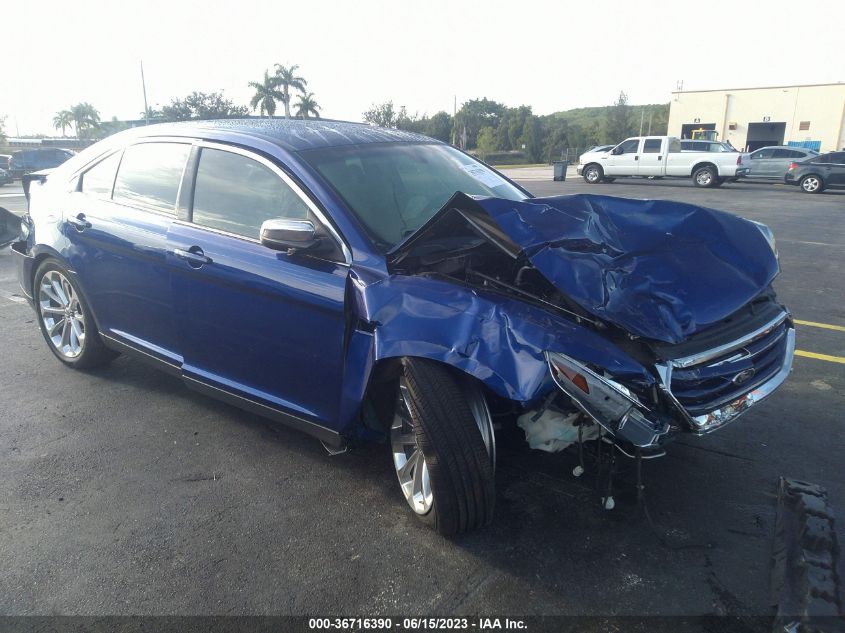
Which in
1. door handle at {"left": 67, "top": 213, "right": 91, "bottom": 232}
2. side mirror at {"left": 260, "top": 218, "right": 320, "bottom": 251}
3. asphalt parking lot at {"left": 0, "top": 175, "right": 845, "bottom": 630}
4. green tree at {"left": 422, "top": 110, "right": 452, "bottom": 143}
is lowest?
asphalt parking lot at {"left": 0, "top": 175, "right": 845, "bottom": 630}

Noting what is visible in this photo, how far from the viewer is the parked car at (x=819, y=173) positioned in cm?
2152

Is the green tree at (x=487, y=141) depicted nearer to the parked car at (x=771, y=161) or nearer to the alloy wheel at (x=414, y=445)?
the parked car at (x=771, y=161)

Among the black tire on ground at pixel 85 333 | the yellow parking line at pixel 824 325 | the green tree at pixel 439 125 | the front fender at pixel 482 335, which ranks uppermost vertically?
the green tree at pixel 439 125

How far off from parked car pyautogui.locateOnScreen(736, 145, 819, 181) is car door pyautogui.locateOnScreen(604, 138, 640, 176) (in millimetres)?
3936

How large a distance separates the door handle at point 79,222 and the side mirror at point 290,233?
1.94 meters

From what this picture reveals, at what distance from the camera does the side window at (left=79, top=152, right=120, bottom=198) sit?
176 inches

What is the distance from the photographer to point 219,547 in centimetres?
289

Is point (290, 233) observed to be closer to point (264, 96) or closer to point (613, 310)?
point (613, 310)

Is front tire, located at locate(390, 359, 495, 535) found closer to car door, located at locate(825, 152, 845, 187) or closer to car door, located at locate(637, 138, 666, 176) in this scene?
car door, located at locate(825, 152, 845, 187)

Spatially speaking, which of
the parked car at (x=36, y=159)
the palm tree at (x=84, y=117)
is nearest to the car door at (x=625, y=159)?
the parked car at (x=36, y=159)

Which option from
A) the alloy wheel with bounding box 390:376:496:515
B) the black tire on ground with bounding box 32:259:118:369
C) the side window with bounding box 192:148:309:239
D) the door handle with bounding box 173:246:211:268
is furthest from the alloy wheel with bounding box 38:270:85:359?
the alloy wheel with bounding box 390:376:496:515

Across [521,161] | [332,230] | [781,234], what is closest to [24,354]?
[332,230]

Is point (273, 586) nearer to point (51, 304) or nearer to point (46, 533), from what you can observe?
point (46, 533)

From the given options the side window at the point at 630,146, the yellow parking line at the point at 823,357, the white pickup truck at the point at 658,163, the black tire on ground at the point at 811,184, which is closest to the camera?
the yellow parking line at the point at 823,357
